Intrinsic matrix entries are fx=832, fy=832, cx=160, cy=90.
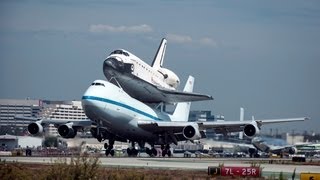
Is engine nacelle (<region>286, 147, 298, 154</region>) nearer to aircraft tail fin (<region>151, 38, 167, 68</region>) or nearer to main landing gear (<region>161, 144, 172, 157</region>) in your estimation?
aircraft tail fin (<region>151, 38, 167, 68</region>)

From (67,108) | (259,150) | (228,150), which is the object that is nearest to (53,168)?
(259,150)

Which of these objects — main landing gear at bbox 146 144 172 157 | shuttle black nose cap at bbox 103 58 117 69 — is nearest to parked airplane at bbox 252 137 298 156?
shuttle black nose cap at bbox 103 58 117 69

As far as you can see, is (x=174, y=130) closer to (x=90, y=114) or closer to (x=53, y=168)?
(x=90, y=114)

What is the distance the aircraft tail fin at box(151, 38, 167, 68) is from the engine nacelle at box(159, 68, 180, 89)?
3.31 metres

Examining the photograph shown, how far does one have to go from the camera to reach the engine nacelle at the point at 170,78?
4961 inches

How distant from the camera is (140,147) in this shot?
99188 millimetres

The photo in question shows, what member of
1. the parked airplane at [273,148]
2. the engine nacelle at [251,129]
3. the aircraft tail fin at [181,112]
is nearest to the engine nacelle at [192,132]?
the engine nacelle at [251,129]

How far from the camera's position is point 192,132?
289 feet

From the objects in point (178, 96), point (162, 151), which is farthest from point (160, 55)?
point (162, 151)

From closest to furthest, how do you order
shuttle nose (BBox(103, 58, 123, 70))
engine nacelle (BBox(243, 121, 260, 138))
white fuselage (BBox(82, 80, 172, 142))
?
white fuselage (BBox(82, 80, 172, 142)) < engine nacelle (BBox(243, 121, 260, 138)) < shuttle nose (BBox(103, 58, 123, 70))

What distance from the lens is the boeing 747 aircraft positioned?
283ft

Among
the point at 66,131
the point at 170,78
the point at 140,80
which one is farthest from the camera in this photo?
the point at 170,78

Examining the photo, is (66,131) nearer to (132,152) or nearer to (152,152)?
(132,152)

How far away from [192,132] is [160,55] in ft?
162
